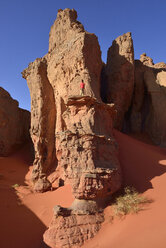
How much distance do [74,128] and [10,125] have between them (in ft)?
34.0

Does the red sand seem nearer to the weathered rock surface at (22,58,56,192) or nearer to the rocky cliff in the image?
the rocky cliff

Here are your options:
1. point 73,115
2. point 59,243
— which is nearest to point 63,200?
point 59,243

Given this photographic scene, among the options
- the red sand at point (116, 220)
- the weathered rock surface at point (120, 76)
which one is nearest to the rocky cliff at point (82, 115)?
the weathered rock surface at point (120, 76)

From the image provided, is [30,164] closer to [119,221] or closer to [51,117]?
[51,117]

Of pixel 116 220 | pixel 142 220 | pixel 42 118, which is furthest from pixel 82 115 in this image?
pixel 42 118

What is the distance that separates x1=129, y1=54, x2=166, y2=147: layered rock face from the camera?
12.3m

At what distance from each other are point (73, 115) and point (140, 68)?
30.6ft

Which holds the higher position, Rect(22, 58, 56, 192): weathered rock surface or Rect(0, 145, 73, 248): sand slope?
Rect(22, 58, 56, 192): weathered rock surface

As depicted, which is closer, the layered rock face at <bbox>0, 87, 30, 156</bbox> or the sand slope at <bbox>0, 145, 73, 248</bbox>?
the sand slope at <bbox>0, 145, 73, 248</bbox>

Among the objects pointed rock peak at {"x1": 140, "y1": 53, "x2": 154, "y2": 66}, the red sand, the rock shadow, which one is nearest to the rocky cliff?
the red sand

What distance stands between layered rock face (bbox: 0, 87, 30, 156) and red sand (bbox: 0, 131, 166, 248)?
6.32 meters

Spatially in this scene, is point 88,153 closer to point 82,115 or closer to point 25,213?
point 82,115

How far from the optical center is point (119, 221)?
439 cm

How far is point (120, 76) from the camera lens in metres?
12.0
